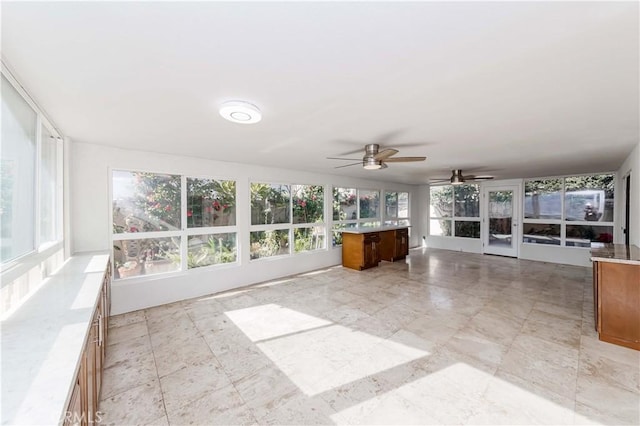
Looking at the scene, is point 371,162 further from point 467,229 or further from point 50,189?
point 467,229

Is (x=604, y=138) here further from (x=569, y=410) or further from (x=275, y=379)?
(x=275, y=379)

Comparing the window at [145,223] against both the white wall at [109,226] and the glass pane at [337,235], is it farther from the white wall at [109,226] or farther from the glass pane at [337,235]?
the glass pane at [337,235]

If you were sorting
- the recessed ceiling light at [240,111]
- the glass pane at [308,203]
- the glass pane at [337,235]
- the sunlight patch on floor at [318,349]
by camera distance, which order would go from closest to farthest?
1. the recessed ceiling light at [240,111]
2. the sunlight patch on floor at [318,349]
3. the glass pane at [308,203]
4. the glass pane at [337,235]

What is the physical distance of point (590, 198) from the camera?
6.02 m

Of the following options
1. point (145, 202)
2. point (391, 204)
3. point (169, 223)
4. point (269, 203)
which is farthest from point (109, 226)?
point (391, 204)

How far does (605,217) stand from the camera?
5.82m

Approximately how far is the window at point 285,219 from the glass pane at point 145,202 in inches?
51.7

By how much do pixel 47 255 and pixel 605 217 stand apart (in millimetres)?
9559

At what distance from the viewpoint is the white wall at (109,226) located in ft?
10.6

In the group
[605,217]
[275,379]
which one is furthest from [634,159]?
[275,379]

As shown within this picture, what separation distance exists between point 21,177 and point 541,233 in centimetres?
941

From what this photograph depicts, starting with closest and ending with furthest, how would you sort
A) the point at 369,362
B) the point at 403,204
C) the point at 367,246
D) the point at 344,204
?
the point at 369,362, the point at 367,246, the point at 344,204, the point at 403,204

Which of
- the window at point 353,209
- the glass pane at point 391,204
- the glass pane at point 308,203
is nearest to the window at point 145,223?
the glass pane at point 308,203

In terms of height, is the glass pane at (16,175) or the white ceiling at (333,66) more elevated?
the white ceiling at (333,66)
